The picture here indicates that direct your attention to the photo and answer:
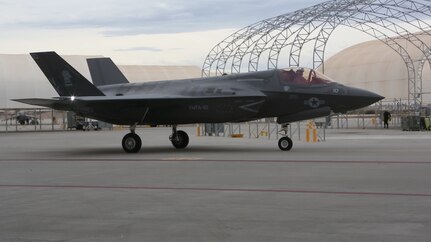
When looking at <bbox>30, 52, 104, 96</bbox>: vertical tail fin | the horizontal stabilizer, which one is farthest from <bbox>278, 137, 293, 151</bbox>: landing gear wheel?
the horizontal stabilizer

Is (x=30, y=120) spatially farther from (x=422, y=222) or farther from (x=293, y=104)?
(x=422, y=222)

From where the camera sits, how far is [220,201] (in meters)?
8.26

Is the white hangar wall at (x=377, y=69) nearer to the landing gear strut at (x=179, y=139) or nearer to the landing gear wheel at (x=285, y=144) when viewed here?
the landing gear strut at (x=179, y=139)

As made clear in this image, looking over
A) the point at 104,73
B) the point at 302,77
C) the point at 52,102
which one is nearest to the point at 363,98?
the point at 302,77

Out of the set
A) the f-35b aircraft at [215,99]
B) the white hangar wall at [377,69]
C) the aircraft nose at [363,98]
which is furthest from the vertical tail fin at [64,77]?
the white hangar wall at [377,69]

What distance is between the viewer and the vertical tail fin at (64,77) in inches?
742

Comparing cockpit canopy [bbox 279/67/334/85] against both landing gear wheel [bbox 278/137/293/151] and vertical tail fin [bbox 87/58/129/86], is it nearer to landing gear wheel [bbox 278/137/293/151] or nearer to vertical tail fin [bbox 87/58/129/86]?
landing gear wheel [bbox 278/137/293/151]

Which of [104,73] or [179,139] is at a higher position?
[104,73]

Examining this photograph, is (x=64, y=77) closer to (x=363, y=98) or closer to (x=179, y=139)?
(x=179, y=139)

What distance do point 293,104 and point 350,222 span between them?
11.1 meters

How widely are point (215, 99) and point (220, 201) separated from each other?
980 centimetres

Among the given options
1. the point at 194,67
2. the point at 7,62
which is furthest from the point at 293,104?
the point at 194,67

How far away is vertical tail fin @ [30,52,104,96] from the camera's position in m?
18.9

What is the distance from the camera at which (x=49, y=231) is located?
6.39 meters
